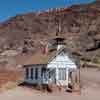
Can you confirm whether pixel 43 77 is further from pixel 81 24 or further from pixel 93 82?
pixel 81 24

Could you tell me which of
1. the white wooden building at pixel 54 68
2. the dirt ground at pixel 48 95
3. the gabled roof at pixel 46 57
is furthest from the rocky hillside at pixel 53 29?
the dirt ground at pixel 48 95

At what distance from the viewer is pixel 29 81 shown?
151ft

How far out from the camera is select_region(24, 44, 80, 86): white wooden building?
43.6 metres

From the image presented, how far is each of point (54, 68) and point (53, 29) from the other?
89.0 meters

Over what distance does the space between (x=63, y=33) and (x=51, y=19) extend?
2334cm

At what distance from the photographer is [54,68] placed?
43.9 meters

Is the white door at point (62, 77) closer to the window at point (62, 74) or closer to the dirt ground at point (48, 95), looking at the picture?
the window at point (62, 74)

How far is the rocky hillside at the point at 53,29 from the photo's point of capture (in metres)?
105

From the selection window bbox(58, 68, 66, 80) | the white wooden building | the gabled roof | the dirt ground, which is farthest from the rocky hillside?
the dirt ground

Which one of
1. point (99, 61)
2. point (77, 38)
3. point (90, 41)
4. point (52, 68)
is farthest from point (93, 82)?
point (77, 38)

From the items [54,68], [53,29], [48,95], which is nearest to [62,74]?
[54,68]

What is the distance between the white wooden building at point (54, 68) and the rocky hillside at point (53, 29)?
140 ft

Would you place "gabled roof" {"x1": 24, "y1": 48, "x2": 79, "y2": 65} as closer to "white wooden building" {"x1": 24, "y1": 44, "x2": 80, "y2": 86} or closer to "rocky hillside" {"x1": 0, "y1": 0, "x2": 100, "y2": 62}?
"white wooden building" {"x1": 24, "y1": 44, "x2": 80, "y2": 86}

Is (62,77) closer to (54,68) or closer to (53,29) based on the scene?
(54,68)
